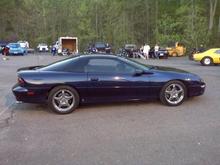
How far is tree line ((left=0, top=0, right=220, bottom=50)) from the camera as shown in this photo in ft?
176

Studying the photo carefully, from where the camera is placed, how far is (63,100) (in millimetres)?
8422

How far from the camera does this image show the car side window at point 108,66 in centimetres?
873

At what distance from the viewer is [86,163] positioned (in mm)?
5234

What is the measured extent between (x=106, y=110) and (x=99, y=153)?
3009 mm

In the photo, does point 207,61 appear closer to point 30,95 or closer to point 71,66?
point 71,66

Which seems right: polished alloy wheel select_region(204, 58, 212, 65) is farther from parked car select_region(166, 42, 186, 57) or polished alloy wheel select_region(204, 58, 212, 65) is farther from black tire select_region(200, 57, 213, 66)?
parked car select_region(166, 42, 186, 57)

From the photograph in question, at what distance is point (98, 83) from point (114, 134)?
2147 millimetres

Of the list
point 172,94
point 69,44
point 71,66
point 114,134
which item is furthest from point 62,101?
point 69,44

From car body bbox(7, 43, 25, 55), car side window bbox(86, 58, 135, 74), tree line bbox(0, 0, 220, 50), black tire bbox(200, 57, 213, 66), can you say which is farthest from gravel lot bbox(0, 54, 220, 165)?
tree line bbox(0, 0, 220, 50)

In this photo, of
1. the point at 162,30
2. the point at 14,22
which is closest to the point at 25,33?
the point at 14,22

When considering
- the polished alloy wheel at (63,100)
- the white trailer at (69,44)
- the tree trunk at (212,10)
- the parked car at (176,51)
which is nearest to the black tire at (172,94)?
the polished alloy wheel at (63,100)

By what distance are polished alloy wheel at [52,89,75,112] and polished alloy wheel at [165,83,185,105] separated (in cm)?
217

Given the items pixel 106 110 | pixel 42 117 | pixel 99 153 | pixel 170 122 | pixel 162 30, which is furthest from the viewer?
pixel 162 30

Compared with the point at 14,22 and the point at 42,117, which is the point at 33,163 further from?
the point at 14,22
